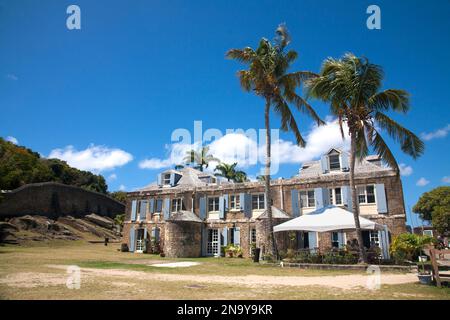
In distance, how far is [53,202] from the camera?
35.4 meters

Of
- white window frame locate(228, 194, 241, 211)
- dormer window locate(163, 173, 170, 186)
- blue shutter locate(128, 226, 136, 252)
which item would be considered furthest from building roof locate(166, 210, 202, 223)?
blue shutter locate(128, 226, 136, 252)

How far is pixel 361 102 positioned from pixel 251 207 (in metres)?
11.6

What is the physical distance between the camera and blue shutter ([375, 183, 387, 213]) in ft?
61.9

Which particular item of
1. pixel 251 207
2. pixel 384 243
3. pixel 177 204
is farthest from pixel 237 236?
pixel 384 243

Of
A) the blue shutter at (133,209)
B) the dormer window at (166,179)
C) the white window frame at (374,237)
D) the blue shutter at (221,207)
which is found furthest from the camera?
the dormer window at (166,179)

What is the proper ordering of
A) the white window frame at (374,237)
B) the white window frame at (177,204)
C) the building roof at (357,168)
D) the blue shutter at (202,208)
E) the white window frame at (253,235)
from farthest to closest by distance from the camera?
1. the white window frame at (177,204)
2. the blue shutter at (202,208)
3. the white window frame at (253,235)
4. the building roof at (357,168)
5. the white window frame at (374,237)

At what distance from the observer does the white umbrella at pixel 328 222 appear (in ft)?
45.8

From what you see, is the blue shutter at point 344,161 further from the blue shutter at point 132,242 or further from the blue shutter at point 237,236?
the blue shutter at point 132,242

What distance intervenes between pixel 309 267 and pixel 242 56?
476 inches

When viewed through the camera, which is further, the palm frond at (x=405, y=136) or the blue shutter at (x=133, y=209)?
the blue shutter at (x=133, y=209)

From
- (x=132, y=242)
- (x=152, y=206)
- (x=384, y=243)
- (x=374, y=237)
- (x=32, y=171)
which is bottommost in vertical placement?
(x=132, y=242)

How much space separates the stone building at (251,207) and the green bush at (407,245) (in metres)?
3.33

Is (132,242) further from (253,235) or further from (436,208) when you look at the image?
(436,208)

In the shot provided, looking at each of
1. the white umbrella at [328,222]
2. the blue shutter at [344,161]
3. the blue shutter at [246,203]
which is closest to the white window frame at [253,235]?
the blue shutter at [246,203]
